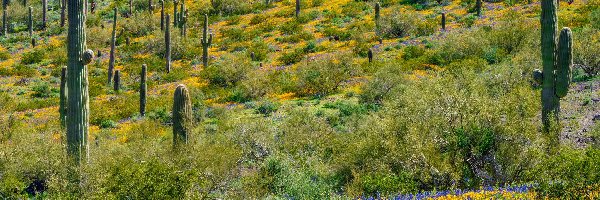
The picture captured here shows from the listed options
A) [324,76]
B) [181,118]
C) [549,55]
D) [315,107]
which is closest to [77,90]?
[181,118]

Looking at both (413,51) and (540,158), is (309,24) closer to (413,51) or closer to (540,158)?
(413,51)

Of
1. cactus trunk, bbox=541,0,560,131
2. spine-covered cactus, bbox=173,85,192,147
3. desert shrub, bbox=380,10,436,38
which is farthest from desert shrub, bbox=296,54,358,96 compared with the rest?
cactus trunk, bbox=541,0,560,131

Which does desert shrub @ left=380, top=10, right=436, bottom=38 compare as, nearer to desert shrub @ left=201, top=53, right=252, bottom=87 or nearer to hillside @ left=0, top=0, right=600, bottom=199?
hillside @ left=0, top=0, right=600, bottom=199

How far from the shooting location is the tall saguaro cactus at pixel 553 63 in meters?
14.8

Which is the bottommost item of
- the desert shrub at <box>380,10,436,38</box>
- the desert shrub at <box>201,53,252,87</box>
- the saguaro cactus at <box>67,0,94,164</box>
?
the desert shrub at <box>201,53,252,87</box>

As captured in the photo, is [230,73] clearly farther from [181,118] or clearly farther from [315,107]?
[181,118]

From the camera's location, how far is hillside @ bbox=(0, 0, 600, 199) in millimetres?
10898

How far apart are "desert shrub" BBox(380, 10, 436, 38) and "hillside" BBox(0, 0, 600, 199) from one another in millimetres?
87

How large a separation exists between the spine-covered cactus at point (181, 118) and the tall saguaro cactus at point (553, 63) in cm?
837

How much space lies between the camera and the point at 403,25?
3797 centimetres

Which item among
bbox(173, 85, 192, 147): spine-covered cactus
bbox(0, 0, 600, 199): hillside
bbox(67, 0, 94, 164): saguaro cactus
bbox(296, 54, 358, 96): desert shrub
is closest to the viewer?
bbox(0, 0, 600, 199): hillside

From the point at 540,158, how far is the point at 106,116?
19638 millimetres

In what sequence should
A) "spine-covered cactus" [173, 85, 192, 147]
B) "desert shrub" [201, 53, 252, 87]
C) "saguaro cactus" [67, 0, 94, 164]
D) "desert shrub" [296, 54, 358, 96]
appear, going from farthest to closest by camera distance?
"desert shrub" [201, 53, 252, 87]
"desert shrub" [296, 54, 358, 96]
"spine-covered cactus" [173, 85, 192, 147]
"saguaro cactus" [67, 0, 94, 164]

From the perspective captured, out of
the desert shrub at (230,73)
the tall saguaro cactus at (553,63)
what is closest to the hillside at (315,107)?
the desert shrub at (230,73)
